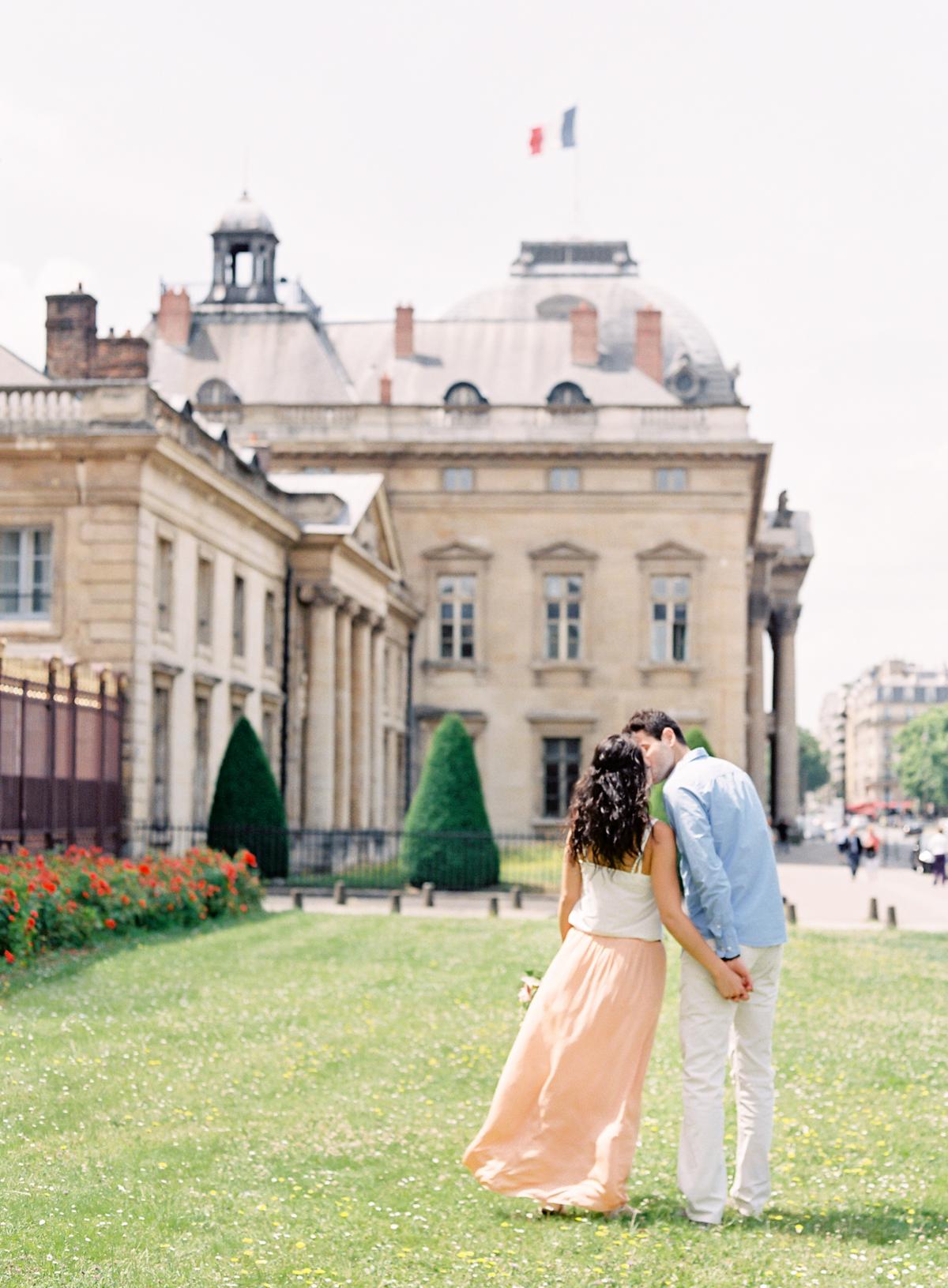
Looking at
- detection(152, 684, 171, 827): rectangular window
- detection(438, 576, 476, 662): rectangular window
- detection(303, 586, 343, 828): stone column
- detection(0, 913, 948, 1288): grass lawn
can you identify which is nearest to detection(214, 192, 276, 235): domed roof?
detection(438, 576, 476, 662): rectangular window

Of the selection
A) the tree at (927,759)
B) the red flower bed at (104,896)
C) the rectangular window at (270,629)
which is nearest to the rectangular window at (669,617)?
the rectangular window at (270,629)

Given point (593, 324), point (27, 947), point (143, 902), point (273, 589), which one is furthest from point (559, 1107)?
point (593, 324)

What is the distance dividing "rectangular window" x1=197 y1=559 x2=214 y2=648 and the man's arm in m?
26.0

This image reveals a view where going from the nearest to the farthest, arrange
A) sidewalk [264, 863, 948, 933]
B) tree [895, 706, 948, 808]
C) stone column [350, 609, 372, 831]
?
sidewalk [264, 863, 948, 933], stone column [350, 609, 372, 831], tree [895, 706, 948, 808]

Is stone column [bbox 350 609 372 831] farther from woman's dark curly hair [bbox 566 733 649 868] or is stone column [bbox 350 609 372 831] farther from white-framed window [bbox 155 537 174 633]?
woman's dark curly hair [bbox 566 733 649 868]

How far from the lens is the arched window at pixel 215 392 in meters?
53.7

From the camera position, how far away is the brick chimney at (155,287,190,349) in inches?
2226

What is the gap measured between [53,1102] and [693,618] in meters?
43.7

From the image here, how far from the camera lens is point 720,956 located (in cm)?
720

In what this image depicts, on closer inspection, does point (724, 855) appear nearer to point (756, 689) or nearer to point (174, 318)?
point (174, 318)

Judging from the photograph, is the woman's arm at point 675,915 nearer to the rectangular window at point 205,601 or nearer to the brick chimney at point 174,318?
the rectangular window at point 205,601

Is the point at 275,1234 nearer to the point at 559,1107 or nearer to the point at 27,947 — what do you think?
the point at 559,1107

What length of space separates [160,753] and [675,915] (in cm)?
2385

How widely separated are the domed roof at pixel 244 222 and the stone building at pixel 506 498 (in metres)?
0.08
